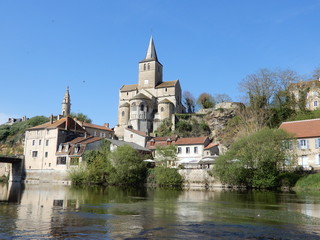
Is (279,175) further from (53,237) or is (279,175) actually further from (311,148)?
(53,237)

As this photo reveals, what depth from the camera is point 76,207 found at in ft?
70.5

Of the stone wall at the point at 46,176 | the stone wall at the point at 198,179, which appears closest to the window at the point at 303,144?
the stone wall at the point at 198,179

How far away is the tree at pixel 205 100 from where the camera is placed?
3278 inches

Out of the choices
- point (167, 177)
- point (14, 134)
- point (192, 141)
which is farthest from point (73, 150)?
point (14, 134)

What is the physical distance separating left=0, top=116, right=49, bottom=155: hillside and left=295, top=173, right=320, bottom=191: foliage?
7377 centimetres

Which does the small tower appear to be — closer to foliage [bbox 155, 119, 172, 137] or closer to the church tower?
the church tower

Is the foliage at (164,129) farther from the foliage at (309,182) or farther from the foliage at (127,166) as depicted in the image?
the foliage at (309,182)

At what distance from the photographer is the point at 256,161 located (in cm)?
3788

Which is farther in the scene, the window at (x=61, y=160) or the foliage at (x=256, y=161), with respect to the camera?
the window at (x=61, y=160)

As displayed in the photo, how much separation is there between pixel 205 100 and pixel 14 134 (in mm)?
56867

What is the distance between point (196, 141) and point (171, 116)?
67.5 ft

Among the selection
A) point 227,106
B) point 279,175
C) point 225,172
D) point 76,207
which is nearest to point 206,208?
point 76,207

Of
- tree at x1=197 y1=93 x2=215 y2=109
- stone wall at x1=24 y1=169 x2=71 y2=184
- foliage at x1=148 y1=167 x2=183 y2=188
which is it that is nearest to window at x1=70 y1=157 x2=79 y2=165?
stone wall at x1=24 y1=169 x2=71 y2=184

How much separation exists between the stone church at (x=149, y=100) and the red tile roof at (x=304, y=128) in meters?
32.1
